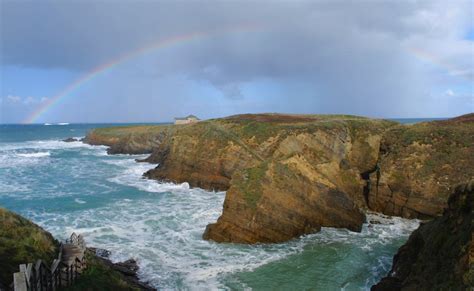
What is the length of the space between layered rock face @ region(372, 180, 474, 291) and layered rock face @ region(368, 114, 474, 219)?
12788mm

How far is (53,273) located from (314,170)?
19.8 m

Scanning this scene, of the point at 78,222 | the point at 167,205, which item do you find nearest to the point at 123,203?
the point at 167,205

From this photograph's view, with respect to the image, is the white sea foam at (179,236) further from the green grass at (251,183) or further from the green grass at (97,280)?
the green grass at (251,183)

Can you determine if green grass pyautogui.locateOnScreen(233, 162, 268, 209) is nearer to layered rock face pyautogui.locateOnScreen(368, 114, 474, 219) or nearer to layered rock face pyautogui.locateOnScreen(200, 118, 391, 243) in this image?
layered rock face pyautogui.locateOnScreen(200, 118, 391, 243)

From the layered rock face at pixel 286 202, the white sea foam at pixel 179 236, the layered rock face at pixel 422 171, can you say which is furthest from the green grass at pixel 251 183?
the layered rock face at pixel 422 171

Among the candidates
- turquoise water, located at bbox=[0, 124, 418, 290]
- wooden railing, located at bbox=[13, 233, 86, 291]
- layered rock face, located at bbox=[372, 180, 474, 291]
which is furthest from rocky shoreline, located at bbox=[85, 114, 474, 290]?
wooden railing, located at bbox=[13, 233, 86, 291]

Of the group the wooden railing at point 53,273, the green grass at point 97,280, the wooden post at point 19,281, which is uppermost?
the wooden post at point 19,281

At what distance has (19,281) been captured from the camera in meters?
8.40

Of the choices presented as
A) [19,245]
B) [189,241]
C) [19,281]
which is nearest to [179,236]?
[189,241]

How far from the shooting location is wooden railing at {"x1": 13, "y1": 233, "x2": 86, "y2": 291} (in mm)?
8484

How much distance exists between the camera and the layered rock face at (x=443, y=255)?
424 inches

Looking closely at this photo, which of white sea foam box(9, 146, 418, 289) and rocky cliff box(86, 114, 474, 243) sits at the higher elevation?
rocky cliff box(86, 114, 474, 243)

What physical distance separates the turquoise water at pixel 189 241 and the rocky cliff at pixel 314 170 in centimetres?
155

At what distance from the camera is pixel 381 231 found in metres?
24.2
